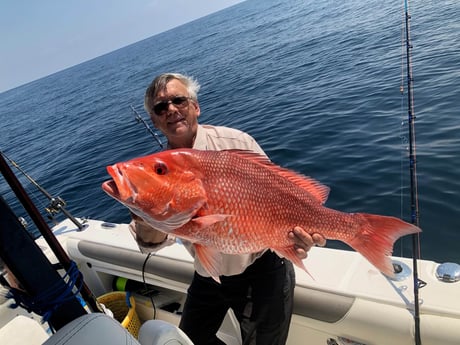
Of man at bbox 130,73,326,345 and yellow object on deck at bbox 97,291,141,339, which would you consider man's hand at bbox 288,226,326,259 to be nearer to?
man at bbox 130,73,326,345

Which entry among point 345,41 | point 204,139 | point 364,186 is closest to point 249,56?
point 345,41

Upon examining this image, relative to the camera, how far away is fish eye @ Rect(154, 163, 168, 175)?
5.85ft

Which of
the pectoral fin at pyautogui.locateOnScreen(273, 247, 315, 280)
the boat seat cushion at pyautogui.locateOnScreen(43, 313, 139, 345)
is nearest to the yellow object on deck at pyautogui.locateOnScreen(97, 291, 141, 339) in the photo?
the boat seat cushion at pyautogui.locateOnScreen(43, 313, 139, 345)

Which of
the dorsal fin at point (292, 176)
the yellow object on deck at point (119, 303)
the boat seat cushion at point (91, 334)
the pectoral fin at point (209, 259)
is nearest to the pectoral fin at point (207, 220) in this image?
the pectoral fin at point (209, 259)

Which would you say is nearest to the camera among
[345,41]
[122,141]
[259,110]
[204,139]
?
[204,139]

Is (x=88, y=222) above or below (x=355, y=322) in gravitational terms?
above

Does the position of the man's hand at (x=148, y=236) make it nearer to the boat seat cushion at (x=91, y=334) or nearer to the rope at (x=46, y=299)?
the rope at (x=46, y=299)

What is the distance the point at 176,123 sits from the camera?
2.74m

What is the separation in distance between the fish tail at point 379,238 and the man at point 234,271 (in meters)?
0.85

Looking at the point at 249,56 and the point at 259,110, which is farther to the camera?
the point at 249,56

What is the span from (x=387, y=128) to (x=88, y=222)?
6.92 meters

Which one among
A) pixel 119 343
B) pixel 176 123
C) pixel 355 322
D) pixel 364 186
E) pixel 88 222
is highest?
pixel 176 123

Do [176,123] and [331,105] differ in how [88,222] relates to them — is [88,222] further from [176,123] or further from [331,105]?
[331,105]

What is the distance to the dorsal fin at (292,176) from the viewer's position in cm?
216
